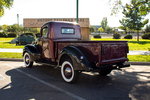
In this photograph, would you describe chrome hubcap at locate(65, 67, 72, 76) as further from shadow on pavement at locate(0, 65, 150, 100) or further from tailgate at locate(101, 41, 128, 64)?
tailgate at locate(101, 41, 128, 64)

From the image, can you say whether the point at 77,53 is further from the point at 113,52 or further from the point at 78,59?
the point at 113,52

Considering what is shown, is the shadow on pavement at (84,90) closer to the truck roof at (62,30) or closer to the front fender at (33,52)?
the front fender at (33,52)

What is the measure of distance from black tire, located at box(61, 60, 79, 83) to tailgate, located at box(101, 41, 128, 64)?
0.96 metres

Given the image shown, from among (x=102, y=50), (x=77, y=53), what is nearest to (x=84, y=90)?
(x=77, y=53)

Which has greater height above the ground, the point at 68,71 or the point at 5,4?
the point at 5,4

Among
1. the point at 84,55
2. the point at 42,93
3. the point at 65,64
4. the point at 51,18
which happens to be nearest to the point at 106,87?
the point at 84,55

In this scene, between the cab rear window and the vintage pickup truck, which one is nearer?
the vintage pickup truck

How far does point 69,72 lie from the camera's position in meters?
4.60

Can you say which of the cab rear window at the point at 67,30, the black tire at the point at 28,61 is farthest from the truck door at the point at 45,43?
the black tire at the point at 28,61

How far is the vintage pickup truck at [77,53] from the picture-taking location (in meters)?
4.15

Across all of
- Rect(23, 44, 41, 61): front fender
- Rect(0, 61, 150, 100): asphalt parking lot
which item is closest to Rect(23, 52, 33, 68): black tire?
Rect(23, 44, 41, 61): front fender

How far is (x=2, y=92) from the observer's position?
3.80m

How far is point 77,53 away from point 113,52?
119 centimetres

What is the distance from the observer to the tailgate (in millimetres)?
4199
